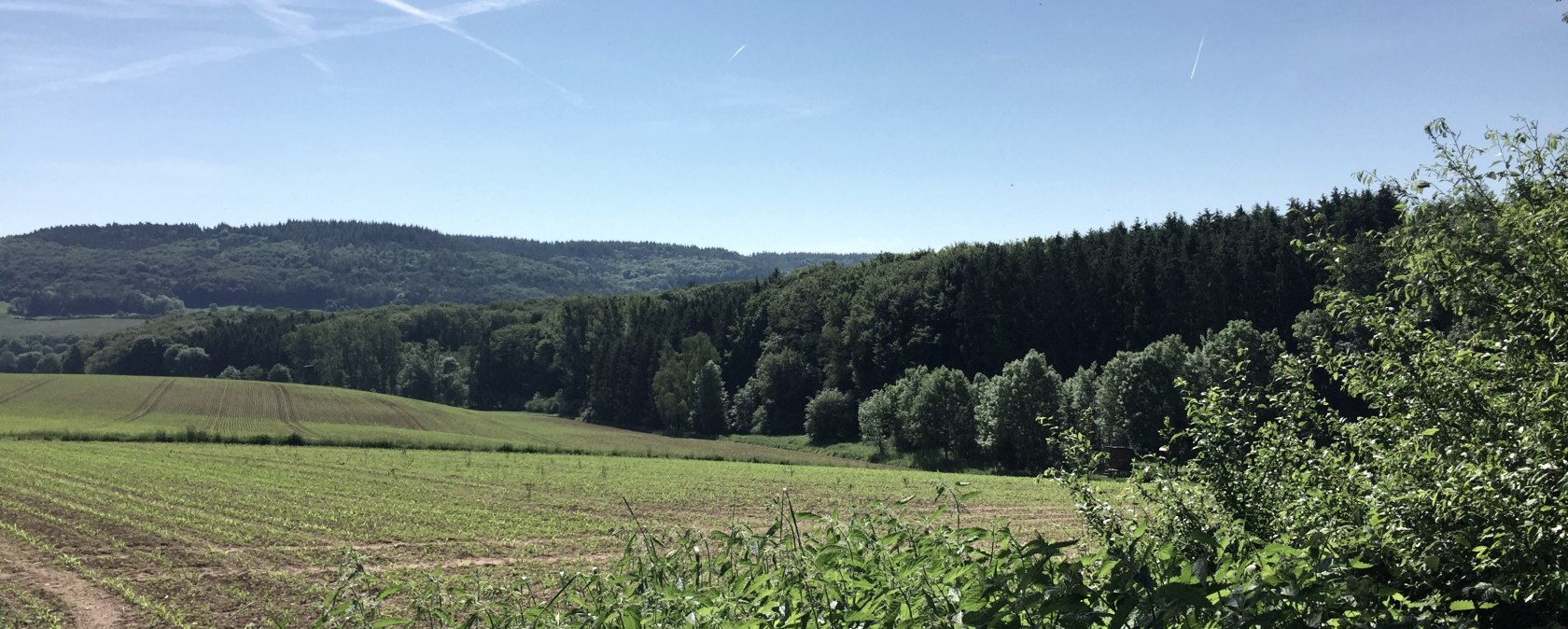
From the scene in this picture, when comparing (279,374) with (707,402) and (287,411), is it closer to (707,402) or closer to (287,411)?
(287,411)

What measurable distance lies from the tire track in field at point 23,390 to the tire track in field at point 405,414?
30200 mm

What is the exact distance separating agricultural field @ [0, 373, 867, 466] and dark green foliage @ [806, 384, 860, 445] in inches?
236

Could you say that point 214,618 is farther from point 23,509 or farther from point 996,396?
point 996,396

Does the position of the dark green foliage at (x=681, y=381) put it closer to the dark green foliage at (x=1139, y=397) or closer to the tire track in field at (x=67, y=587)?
the dark green foliage at (x=1139, y=397)

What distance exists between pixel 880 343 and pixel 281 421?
185 feet

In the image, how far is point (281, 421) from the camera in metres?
80.3

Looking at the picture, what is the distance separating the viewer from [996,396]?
231ft

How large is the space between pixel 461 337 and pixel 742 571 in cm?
16964

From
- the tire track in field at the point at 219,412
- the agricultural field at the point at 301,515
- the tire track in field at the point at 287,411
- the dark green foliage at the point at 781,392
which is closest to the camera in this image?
the agricultural field at the point at 301,515

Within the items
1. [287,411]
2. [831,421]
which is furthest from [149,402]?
[831,421]

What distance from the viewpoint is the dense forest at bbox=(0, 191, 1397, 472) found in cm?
7069

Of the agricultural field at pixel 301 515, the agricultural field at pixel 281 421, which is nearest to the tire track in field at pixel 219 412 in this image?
the agricultural field at pixel 281 421

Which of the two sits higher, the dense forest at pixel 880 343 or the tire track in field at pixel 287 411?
the dense forest at pixel 880 343

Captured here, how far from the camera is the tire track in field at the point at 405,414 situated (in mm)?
87194
